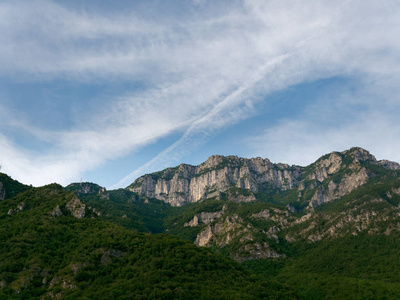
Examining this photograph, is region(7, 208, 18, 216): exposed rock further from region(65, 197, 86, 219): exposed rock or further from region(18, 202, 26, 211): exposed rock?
region(65, 197, 86, 219): exposed rock

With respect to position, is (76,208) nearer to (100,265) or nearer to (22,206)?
(22,206)

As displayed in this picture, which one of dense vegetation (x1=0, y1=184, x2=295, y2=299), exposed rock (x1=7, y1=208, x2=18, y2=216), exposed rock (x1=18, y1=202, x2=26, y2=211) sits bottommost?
dense vegetation (x1=0, y1=184, x2=295, y2=299)

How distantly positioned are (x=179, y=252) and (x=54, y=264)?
46.9m

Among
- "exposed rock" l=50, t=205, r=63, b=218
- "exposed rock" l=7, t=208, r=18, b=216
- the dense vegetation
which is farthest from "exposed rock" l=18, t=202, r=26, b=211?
"exposed rock" l=50, t=205, r=63, b=218

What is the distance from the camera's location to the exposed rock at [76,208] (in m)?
146

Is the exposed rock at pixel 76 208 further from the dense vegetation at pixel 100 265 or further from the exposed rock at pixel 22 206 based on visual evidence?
the exposed rock at pixel 22 206

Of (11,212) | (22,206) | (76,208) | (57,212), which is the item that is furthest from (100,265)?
(22,206)

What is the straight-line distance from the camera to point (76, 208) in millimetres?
148250

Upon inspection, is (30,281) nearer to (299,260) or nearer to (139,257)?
(139,257)

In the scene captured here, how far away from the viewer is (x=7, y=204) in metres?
143

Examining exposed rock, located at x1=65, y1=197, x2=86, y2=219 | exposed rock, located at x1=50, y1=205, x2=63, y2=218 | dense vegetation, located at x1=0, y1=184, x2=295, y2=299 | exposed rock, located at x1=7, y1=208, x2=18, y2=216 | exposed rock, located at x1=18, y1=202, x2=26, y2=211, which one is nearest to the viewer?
dense vegetation, located at x1=0, y1=184, x2=295, y2=299

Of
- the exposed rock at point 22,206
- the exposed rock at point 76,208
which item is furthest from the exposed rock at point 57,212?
the exposed rock at point 22,206

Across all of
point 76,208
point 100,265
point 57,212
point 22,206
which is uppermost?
point 76,208

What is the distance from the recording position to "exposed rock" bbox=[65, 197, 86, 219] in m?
146
